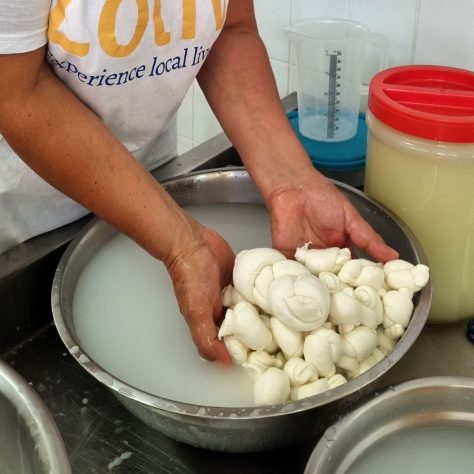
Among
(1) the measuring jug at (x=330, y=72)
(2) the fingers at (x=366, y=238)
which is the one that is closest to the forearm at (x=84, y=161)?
(2) the fingers at (x=366, y=238)

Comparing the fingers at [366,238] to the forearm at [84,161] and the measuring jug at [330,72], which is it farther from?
the measuring jug at [330,72]

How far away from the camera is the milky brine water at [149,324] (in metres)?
0.72

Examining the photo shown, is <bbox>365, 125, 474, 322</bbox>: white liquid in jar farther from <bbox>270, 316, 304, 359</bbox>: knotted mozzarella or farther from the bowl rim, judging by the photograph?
<bbox>270, 316, 304, 359</bbox>: knotted mozzarella

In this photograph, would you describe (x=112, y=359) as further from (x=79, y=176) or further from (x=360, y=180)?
(x=360, y=180)

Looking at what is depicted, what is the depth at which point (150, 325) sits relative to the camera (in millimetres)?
801

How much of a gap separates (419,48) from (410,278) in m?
0.54

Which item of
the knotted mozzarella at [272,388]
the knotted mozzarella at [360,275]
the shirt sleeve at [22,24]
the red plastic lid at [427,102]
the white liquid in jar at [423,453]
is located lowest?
the white liquid in jar at [423,453]

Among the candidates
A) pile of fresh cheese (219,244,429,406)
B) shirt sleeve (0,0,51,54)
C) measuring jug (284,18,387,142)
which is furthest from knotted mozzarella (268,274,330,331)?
measuring jug (284,18,387,142)

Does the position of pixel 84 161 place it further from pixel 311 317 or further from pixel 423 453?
pixel 423 453

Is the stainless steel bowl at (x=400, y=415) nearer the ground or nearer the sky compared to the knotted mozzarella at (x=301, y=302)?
nearer the ground

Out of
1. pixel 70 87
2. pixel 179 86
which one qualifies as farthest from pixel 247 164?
pixel 70 87

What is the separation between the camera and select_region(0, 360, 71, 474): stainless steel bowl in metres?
0.50

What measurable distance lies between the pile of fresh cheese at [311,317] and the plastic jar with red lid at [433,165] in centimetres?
11

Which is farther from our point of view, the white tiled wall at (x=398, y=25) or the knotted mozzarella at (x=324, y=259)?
the white tiled wall at (x=398, y=25)
